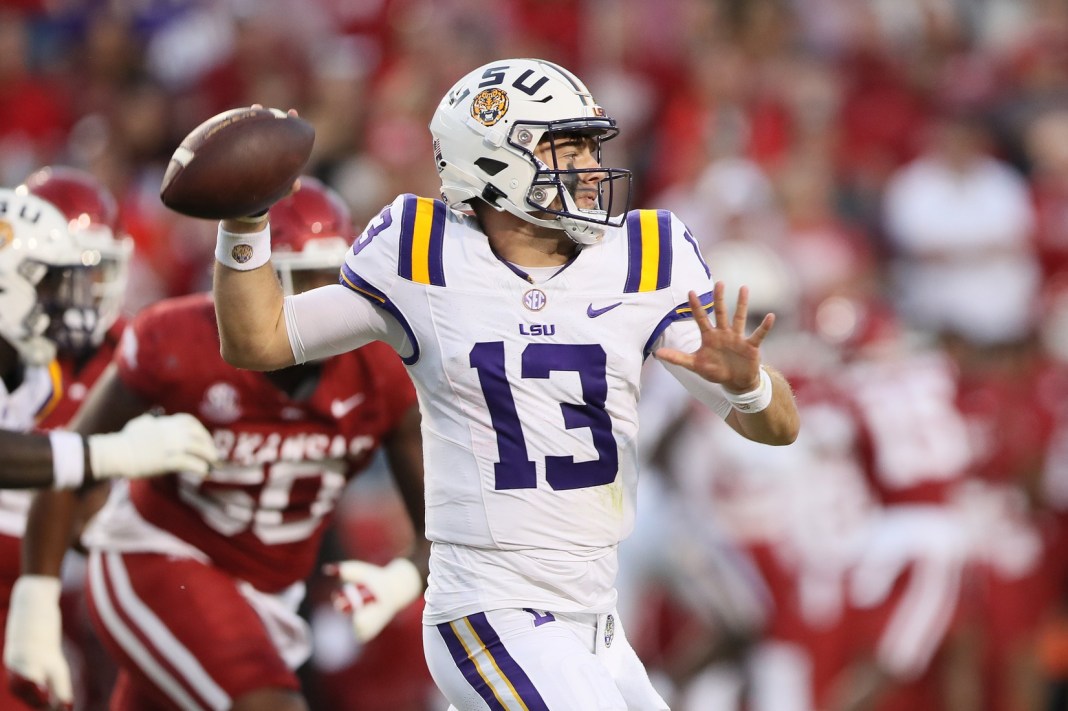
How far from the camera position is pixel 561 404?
131 inches

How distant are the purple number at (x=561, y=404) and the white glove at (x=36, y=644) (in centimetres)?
146

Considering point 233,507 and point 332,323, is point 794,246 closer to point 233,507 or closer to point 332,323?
point 233,507

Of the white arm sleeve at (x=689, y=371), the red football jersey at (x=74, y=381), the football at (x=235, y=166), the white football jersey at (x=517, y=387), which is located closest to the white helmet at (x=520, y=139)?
the white football jersey at (x=517, y=387)

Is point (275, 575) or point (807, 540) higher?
point (275, 575)

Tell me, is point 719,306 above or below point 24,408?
above

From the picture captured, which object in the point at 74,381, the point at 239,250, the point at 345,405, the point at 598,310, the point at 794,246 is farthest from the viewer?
the point at 794,246

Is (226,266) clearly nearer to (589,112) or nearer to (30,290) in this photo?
(589,112)

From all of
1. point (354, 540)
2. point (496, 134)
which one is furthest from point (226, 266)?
point (354, 540)

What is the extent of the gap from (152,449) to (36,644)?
0.66 m

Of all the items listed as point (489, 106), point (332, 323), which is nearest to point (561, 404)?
Result: point (332, 323)

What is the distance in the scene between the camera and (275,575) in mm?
4355

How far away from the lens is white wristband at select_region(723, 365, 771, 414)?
3.31m

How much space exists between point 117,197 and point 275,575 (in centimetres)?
440

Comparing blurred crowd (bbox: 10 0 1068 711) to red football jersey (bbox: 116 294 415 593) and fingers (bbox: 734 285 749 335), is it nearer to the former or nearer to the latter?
red football jersey (bbox: 116 294 415 593)
